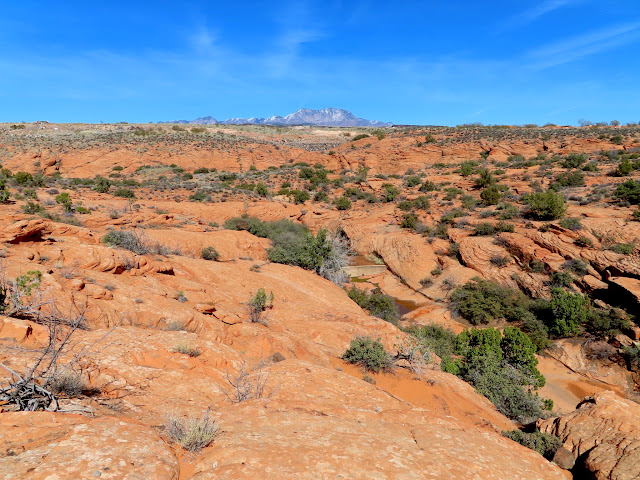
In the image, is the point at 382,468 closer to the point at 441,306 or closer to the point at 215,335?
the point at 215,335

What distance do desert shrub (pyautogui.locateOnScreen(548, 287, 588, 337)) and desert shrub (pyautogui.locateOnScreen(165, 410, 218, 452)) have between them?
14.8 meters

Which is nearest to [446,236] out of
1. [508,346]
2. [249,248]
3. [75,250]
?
[508,346]

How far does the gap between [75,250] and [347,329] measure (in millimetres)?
8192

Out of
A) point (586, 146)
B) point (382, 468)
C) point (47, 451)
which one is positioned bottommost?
point (382, 468)

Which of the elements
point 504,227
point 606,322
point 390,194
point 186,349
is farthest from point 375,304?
point 390,194

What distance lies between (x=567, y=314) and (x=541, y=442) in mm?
10068

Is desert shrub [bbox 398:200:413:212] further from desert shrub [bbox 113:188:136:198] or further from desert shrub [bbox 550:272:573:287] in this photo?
desert shrub [bbox 113:188:136:198]

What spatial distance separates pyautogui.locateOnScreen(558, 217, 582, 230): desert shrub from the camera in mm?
16469

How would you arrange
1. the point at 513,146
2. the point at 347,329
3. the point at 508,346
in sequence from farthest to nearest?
1. the point at 513,146
2. the point at 508,346
3. the point at 347,329

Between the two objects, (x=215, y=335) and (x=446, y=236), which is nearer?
(x=215, y=335)

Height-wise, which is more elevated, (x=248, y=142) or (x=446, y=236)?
(x=248, y=142)

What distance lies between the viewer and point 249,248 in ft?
57.6

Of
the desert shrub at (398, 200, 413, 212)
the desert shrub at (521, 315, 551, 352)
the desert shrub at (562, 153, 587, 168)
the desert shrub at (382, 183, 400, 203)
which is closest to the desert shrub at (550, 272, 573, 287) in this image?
the desert shrub at (521, 315, 551, 352)

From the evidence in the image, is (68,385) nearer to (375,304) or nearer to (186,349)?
(186,349)
